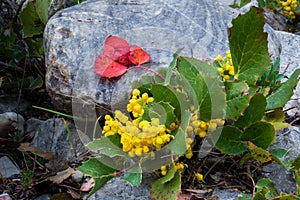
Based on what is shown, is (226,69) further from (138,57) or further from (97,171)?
(97,171)

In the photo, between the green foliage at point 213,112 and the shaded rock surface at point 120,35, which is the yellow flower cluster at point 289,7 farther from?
the green foliage at point 213,112

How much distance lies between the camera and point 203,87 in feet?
3.89

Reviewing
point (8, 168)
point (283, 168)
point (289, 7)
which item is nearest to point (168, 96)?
point (283, 168)

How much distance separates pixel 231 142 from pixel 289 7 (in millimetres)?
1633

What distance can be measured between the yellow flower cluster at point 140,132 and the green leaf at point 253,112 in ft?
0.66

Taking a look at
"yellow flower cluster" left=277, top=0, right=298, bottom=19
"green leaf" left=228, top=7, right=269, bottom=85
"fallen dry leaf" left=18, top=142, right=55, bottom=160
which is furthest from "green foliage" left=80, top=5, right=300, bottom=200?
"yellow flower cluster" left=277, top=0, right=298, bottom=19

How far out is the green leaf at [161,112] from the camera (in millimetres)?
1168

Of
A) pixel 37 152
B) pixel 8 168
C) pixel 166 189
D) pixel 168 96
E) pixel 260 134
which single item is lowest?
pixel 8 168

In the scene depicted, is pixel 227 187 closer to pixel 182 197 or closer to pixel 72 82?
pixel 182 197

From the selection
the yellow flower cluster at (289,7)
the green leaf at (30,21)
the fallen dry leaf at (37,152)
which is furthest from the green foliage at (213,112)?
the yellow flower cluster at (289,7)

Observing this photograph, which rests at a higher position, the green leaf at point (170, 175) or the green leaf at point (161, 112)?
the green leaf at point (161, 112)

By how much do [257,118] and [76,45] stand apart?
72 cm

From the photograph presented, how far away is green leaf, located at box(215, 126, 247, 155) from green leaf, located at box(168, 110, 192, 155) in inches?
6.2

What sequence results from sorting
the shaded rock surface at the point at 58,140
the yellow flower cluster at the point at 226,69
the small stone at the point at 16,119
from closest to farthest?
the yellow flower cluster at the point at 226,69 < the shaded rock surface at the point at 58,140 < the small stone at the point at 16,119
